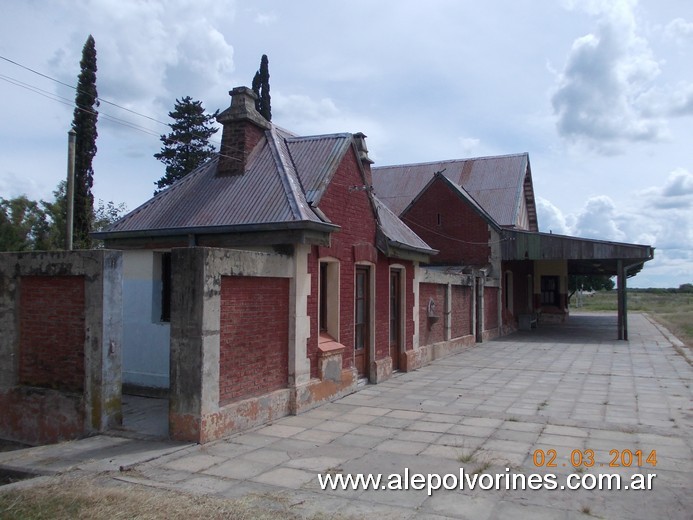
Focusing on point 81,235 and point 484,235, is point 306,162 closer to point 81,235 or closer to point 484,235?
point 484,235

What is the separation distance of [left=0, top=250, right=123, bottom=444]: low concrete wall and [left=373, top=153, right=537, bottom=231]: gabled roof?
65.7 ft

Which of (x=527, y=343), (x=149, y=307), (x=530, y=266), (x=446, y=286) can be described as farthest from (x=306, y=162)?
(x=530, y=266)

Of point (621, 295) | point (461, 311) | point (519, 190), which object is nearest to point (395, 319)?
point (461, 311)

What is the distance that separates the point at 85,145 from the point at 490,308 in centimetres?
1853

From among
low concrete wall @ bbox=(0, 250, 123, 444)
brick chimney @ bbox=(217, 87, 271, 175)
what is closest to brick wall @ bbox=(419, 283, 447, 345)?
brick chimney @ bbox=(217, 87, 271, 175)

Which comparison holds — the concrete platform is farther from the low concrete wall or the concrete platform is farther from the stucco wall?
the stucco wall

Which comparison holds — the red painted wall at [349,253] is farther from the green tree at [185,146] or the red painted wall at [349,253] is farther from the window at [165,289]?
the green tree at [185,146]

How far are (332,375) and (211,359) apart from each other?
10.4 ft

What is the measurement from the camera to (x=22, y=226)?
109ft

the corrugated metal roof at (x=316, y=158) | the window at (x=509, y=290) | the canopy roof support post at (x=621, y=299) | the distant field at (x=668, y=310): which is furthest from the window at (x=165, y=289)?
the window at (x=509, y=290)

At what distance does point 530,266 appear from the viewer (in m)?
29.7

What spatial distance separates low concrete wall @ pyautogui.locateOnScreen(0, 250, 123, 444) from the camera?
23.8ft

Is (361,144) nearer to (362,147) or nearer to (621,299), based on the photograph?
(362,147)

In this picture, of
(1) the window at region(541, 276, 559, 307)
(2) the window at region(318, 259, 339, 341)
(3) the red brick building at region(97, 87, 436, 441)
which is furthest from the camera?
(1) the window at region(541, 276, 559, 307)
